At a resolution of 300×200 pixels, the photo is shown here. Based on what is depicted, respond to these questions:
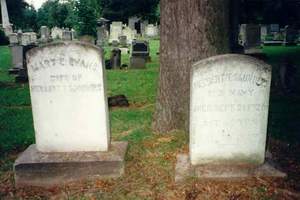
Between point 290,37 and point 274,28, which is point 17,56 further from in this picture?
point 274,28

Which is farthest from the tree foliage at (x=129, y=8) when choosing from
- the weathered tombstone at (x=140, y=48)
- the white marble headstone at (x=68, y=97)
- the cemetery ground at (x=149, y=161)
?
the white marble headstone at (x=68, y=97)

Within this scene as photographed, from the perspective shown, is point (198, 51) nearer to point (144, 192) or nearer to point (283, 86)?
point (144, 192)

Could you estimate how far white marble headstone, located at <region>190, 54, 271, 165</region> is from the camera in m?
4.82

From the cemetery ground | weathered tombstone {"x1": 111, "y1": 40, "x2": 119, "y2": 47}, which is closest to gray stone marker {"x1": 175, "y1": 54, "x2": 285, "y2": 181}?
the cemetery ground

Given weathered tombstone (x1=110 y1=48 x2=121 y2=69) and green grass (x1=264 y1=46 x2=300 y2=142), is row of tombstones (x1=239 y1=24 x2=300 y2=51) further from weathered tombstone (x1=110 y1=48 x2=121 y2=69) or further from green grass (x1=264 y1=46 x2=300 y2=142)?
green grass (x1=264 y1=46 x2=300 y2=142)

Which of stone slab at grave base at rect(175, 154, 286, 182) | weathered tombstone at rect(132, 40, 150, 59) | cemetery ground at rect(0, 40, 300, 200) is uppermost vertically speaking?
weathered tombstone at rect(132, 40, 150, 59)

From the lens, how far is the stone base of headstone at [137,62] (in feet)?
54.1

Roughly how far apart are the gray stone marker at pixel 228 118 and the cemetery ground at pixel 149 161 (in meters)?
0.21

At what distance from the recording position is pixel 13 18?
5466 centimetres

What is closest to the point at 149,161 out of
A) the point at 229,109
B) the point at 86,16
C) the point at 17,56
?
the point at 229,109

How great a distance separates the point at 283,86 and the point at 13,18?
50.8 metres

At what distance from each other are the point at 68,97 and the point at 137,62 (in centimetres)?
1132

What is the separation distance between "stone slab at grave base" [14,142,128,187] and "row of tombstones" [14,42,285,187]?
1cm

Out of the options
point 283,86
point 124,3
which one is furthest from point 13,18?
point 283,86
